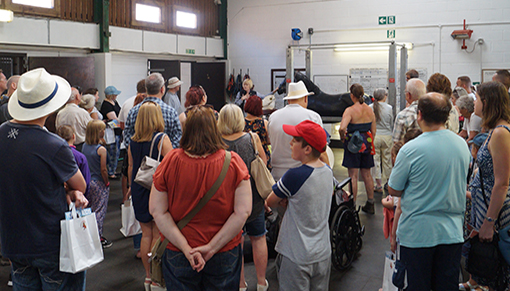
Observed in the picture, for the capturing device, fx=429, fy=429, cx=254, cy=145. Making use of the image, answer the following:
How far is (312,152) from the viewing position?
7.57ft

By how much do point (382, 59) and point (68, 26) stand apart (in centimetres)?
668

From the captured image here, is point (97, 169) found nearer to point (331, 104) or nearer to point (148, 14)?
point (331, 104)

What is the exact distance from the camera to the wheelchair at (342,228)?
11.3 ft

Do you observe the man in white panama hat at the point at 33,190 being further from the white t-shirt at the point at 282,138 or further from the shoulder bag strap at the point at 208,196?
the white t-shirt at the point at 282,138

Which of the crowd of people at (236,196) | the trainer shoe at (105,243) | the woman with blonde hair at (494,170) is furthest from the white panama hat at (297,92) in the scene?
the trainer shoe at (105,243)

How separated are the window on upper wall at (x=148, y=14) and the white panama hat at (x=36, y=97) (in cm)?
740

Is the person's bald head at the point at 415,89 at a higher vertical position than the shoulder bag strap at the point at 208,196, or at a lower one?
higher

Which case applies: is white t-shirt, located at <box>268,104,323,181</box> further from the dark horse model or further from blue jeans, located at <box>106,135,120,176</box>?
blue jeans, located at <box>106,135,120,176</box>

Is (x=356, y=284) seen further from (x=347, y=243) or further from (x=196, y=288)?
(x=196, y=288)

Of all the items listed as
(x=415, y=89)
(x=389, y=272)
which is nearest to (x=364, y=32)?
(x=415, y=89)

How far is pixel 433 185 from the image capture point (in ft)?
7.32

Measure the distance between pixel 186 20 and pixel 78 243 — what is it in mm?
9089

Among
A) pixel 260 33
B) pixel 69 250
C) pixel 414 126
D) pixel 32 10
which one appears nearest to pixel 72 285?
pixel 69 250

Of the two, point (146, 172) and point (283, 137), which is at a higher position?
point (283, 137)
